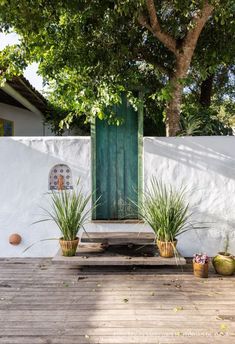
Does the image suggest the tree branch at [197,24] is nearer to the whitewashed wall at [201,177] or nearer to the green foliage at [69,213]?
the whitewashed wall at [201,177]

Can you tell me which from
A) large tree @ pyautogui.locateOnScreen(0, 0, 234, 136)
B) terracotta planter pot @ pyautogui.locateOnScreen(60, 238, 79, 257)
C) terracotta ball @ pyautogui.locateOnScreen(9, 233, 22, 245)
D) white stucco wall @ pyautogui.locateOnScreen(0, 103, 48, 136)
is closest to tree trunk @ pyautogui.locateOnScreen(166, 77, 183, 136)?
large tree @ pyautogui.locateOnScreen(0, 0, 234, 136)

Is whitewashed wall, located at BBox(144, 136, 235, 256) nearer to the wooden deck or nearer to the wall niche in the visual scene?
the wooden deck

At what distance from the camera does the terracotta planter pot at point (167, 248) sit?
4258 millimetres

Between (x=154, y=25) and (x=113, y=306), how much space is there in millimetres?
3654

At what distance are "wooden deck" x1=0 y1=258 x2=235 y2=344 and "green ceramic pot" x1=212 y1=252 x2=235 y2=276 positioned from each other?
0.40 feet

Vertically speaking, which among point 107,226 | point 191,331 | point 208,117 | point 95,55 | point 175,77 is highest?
point 95,55

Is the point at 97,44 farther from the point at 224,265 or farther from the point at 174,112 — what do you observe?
the point at 224,265

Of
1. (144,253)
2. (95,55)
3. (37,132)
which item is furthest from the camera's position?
(37,132)

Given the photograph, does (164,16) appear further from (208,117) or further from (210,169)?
(210,169)

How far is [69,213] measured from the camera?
4.42m

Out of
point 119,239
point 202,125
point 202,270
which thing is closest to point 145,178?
point 119,239

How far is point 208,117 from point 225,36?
133 centimetres

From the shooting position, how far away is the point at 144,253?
449 centimetres

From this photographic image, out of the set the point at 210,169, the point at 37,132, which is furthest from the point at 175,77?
the point at 37,132
